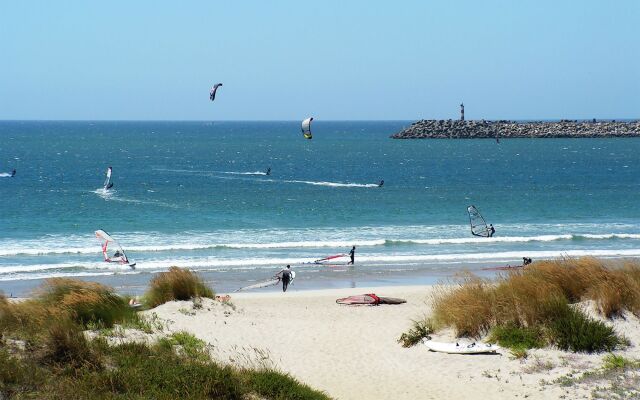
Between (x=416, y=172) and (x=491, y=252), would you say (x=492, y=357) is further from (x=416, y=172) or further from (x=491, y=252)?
(x=416, y=172)

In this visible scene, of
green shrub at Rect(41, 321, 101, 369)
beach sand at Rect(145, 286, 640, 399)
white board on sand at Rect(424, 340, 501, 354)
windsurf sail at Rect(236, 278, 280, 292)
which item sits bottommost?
windsurf sail at Rect(236, 278, 280, 292)

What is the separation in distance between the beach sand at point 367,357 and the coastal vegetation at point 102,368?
143cm

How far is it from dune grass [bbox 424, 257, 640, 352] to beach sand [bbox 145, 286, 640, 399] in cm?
28

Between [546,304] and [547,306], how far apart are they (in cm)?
4

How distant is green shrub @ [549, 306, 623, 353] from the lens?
41.5 feet

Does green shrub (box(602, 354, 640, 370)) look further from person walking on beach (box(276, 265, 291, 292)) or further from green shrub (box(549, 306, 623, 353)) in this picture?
person walking on beach (box(276, 265, 291, 292))

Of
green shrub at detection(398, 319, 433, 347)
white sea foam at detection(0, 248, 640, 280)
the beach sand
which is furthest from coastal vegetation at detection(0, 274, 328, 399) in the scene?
white sea foam at detection(0, 248, 640, 280)

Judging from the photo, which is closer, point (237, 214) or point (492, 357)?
point (492, 357)

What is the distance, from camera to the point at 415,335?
14.3m

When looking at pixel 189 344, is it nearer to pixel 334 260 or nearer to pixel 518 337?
pixel 518 337

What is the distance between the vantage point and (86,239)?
3338cm

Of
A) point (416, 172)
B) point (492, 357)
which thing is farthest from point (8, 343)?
point (416, 172)

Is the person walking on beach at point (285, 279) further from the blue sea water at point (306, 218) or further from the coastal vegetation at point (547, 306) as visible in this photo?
the coastal vegetation at point (547, 306)

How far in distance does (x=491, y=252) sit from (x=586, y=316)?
1719 cm
